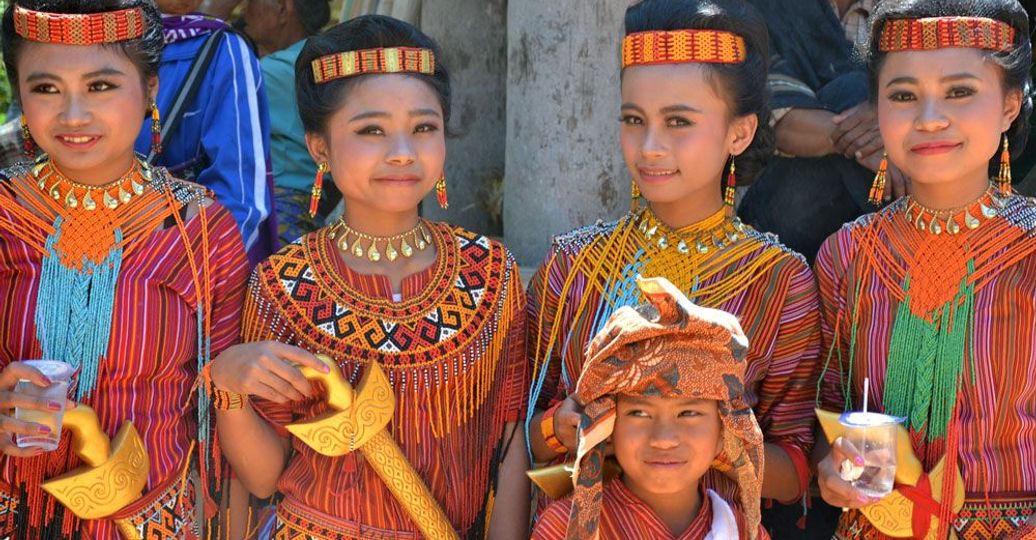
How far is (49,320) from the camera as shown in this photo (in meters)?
3.13

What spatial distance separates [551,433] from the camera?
313 centimetres

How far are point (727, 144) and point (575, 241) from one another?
440mm

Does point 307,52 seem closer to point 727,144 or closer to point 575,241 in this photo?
point 575,241

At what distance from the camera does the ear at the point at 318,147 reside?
3324 millimetres

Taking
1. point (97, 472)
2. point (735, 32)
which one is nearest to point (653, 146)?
point (735, 32)

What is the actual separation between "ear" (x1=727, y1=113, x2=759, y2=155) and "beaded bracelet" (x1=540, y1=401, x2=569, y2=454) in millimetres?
774

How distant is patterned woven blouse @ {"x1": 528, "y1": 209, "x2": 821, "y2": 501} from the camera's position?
327 centimetres

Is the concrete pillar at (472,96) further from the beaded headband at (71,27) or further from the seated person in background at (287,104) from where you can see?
the beaded headband at (71,27)

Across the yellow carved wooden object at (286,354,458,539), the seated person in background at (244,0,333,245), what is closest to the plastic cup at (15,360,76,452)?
the yellow carved wooden object at (286,354,458,539)

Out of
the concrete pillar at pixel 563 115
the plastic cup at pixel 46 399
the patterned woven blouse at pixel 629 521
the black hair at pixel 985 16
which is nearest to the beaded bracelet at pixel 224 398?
the plastic cup at pixel 46 399

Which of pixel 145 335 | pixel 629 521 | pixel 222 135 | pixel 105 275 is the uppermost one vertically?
pixel 222 135

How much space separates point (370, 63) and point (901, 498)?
1548mm

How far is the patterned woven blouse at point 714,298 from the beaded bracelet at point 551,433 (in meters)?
0.14

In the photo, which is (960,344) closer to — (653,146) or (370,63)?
(653,146)
